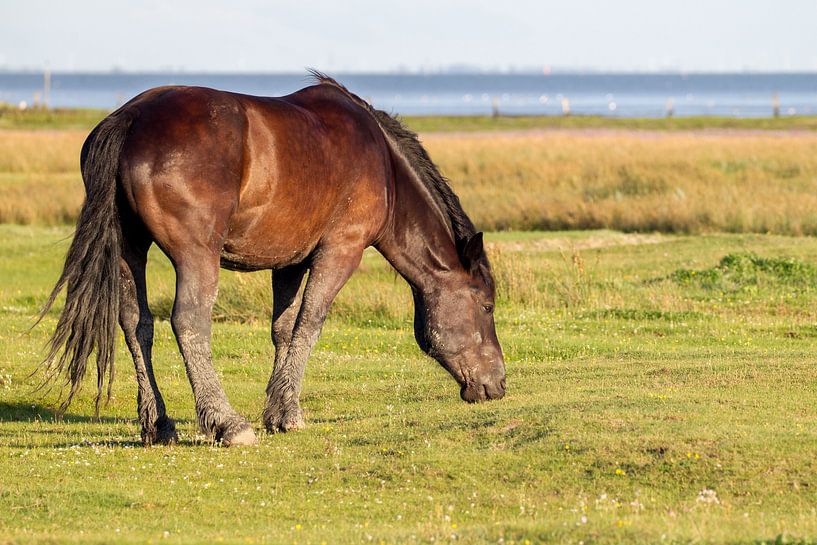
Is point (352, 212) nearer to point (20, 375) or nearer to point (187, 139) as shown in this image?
point (187, 139)

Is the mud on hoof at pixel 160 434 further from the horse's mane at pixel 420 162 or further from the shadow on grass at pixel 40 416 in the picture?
the horse's mane at pixel 420 162

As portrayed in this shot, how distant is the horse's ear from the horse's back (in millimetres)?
760

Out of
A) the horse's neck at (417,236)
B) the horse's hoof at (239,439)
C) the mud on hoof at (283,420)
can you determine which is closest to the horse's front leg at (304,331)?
the mud on hoof at (283,420)

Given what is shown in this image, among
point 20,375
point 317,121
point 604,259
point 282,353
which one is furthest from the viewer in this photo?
point 604,259

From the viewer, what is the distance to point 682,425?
893 cm

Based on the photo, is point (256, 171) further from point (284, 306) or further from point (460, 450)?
point (460, 450)

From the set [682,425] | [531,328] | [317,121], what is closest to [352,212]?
[317,121]

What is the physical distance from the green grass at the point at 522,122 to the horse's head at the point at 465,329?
56497 millimetres

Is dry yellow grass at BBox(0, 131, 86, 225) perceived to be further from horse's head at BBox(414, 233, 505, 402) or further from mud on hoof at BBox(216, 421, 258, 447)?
mud on hoof at BBox(216, 421, 258, 447)

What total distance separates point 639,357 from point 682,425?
4.88 metres

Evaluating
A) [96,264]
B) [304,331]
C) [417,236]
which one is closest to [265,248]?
[304,331]

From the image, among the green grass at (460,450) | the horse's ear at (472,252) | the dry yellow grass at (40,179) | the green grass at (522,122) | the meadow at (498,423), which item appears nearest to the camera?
the green grass at (460,450)

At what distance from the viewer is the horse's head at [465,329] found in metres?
10.3

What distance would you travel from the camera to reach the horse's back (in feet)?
28.9
